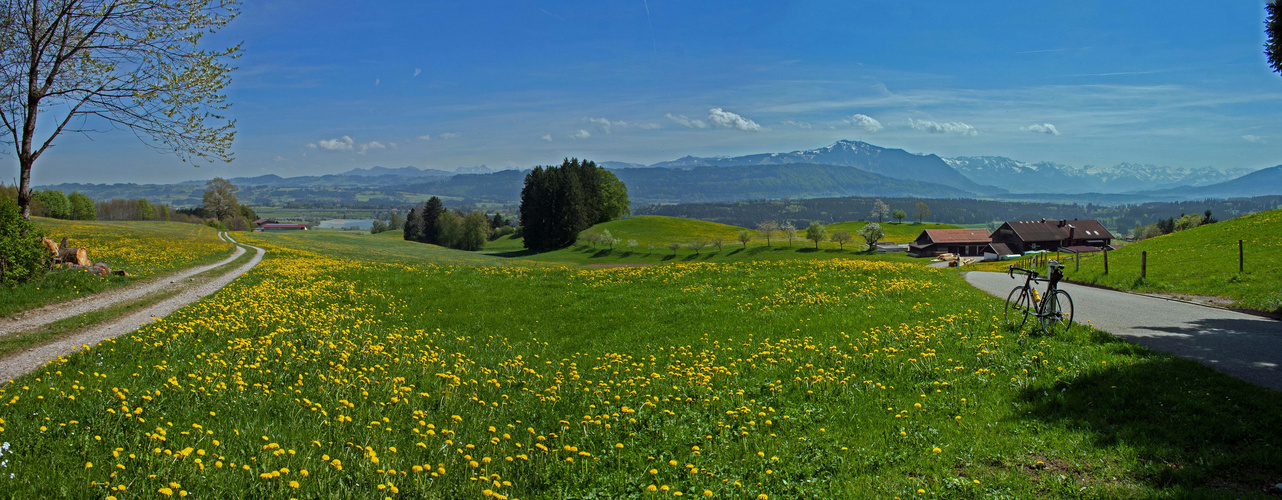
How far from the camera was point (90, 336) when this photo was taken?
47.3 feet

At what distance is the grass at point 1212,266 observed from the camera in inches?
815

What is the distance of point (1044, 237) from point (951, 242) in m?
19.4

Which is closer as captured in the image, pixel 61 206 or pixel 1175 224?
pixel 61 206

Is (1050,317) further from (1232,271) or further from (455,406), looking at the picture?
(1232,271)

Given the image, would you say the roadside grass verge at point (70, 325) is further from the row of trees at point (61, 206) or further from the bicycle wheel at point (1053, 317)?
the row of trees at point (61, 206)

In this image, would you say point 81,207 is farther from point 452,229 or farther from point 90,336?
point 90,336

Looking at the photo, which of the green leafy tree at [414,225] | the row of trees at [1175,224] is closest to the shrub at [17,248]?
the green leafy tree at [414,225]

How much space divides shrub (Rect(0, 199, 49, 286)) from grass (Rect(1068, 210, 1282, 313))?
38810mm

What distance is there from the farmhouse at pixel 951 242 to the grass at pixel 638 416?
120 meters

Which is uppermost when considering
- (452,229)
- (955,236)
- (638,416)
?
(452,229)

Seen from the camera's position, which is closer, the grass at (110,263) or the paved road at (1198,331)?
the paved road at (1198,331)

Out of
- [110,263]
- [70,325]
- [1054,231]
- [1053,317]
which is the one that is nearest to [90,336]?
[70,325]

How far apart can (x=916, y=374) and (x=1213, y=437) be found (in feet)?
13.5

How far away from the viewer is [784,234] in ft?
375
